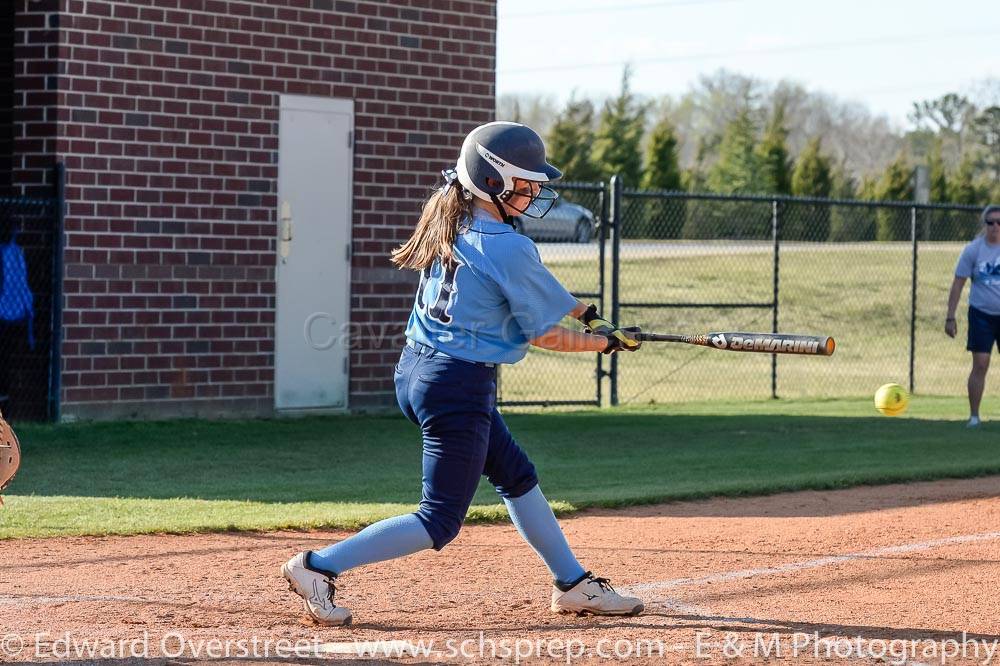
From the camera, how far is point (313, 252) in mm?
13523

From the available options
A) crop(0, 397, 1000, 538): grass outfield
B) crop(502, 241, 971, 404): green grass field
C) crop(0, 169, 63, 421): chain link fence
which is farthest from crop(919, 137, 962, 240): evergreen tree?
crop(0, 169, 63, 421): chain link fence

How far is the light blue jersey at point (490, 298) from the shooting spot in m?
5.16

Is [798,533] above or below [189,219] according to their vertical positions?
below

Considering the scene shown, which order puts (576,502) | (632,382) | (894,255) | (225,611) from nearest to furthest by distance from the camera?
1. (225,611)
2. (576,502)
3. (632,382)
4. (894,255)

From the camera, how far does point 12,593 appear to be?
5969 mm

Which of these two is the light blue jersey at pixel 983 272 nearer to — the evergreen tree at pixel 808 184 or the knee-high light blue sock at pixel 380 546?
the knee-high light blue sock at pixel 380 546

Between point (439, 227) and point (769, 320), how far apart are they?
71.8ft

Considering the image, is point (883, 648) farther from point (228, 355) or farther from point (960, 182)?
point (960, 182)

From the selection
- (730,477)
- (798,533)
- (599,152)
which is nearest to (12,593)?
(798,533)

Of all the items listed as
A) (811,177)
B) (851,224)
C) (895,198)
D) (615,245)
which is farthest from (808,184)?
(615,245)

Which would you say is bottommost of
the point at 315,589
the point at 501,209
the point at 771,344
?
the point at 315,589

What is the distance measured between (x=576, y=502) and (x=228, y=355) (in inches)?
214

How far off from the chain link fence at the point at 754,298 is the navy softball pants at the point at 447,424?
31.8 feet

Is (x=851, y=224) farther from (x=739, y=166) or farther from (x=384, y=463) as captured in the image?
(x=384, y=463)
